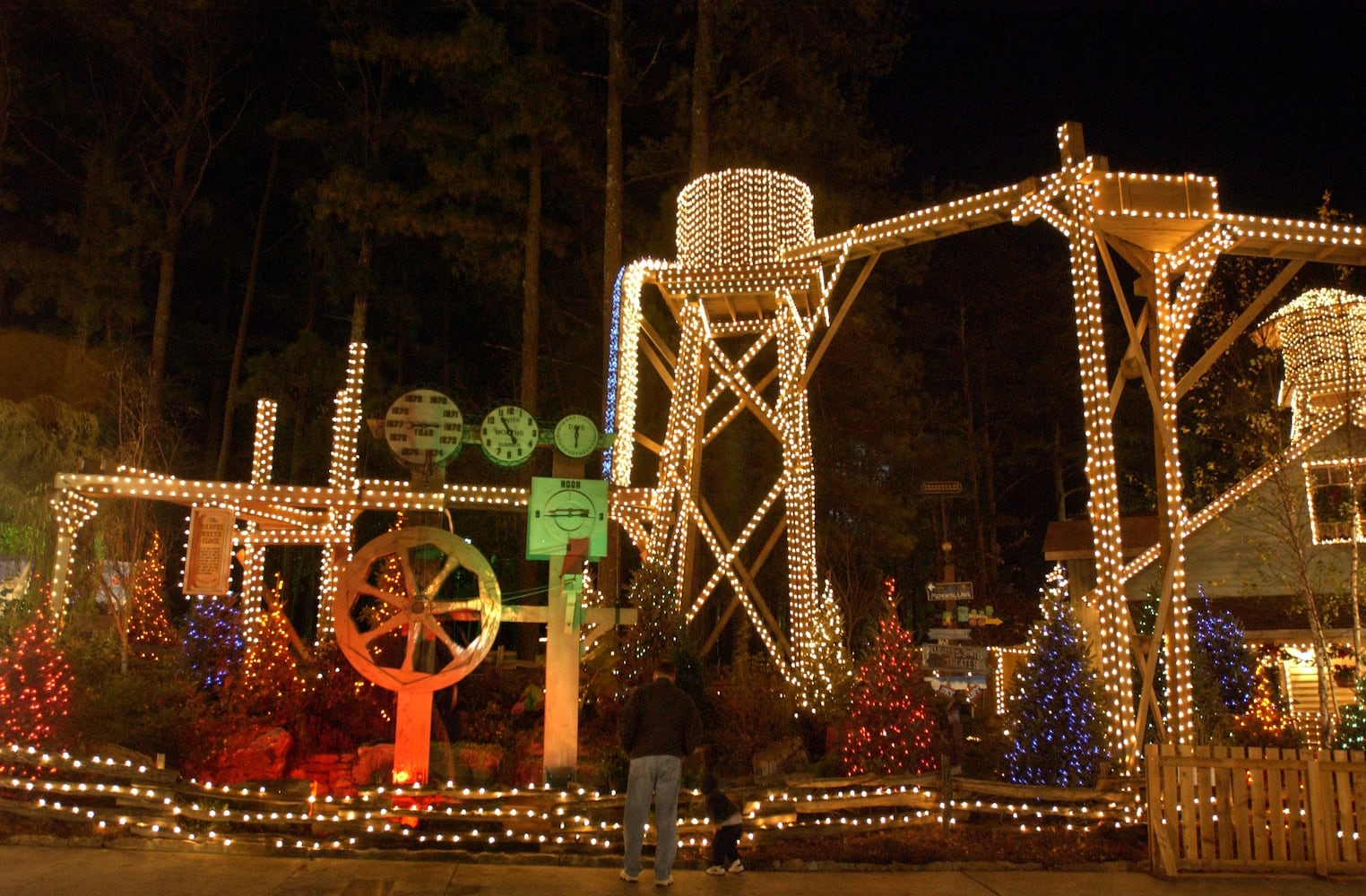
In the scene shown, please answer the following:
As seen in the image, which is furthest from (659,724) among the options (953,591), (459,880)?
(953,591)

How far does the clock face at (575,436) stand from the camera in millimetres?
10891

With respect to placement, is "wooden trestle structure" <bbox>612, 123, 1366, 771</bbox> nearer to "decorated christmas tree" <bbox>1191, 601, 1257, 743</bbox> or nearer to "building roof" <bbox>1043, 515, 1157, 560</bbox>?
"decorated christmas tree" <bbox>1191, 601, 1257, 743</bbox>

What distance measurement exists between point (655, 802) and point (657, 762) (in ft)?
0.89

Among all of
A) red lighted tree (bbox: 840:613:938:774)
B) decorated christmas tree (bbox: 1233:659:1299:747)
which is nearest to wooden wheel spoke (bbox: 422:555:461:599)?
red lighted tree (bbox: 840:613:938:774)

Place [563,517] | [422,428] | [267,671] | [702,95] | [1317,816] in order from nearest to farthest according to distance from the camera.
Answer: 1. [1317,816]
2. [563,517]
3. [422,428]
4. [267,671]
5. [702,95]

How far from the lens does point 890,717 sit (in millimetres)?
10695

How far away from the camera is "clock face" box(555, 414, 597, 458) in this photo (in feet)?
35.7

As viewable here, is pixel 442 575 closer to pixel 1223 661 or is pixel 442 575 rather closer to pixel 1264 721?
pixel 1264 721

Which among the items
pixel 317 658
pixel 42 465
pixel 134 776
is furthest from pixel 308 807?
pixel 42 465

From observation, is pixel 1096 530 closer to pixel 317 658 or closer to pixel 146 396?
pixel 317 658

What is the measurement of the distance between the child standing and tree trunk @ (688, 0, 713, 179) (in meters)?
12.7

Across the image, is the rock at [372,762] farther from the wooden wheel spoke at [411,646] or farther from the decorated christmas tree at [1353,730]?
the decorated christmas tree at [1353,730]

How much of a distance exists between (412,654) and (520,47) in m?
15.3

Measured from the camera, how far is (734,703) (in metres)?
12.2
